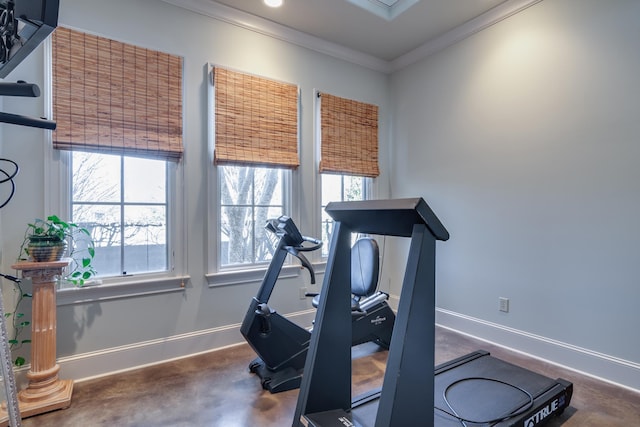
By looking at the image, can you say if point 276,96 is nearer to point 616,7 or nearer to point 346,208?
point 346,208

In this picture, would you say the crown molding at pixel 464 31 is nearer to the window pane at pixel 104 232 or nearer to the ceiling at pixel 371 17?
the ceiling at pixel 371 17

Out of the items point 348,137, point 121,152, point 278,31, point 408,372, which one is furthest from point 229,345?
point 278,31

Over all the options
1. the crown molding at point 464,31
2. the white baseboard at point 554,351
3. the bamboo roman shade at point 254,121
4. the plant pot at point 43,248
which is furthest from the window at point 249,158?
the white baseboard at point 554,351

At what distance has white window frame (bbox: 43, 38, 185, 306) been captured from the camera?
89.8 inches

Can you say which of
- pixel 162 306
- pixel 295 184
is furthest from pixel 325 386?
pixel 295 184

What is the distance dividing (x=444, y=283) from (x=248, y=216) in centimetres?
215

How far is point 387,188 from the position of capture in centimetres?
414

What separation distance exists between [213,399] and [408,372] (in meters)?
1.49

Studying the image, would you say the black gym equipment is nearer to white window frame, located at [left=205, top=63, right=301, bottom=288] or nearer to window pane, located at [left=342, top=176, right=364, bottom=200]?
white window frame, located at [left=205, top=63, right=301, bottom=288]

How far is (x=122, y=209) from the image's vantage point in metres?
2.59

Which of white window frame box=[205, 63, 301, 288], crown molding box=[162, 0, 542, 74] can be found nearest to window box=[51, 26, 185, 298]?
white window frame box=[205, 63, 301, 288]

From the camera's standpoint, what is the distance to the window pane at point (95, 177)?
2420 mm

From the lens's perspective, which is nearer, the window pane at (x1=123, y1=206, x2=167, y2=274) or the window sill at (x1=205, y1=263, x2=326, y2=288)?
the window pane at (x1=123, y1=206, x2=167, y2=274)

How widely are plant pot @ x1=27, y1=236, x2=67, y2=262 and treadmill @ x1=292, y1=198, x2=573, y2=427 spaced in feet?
5.68
